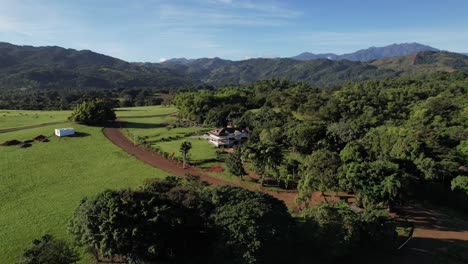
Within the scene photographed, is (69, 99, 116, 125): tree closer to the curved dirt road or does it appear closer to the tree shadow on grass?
the tree shadow on grass

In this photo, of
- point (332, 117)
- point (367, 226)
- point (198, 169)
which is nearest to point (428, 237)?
point (367, 226)

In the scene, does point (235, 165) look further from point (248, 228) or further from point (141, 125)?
point (141, 125)

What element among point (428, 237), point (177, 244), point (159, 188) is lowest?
point (428, 237)

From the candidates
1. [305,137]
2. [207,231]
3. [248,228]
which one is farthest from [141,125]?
[248,228]

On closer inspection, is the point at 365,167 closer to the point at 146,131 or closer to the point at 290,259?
the point at 290,259

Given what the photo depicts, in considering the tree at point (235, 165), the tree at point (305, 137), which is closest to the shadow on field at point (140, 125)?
the tree at point (305, 137)

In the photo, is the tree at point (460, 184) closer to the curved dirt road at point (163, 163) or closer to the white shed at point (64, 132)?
the curved dirt road at point (163, 163)
